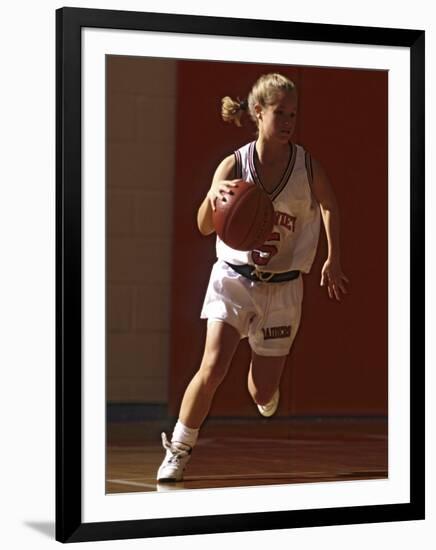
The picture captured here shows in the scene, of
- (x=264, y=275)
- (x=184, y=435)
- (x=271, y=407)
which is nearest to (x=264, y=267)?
(x=264, y=275)

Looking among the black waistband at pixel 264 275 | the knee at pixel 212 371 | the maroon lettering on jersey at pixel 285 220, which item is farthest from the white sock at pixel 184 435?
the maroon lettering on jersey at pixel 285 220

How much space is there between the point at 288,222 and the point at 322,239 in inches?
6.7

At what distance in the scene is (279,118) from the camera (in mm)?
5422

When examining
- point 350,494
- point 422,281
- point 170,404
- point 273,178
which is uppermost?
point 273,178

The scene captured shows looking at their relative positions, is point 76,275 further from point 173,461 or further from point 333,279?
point 333,279

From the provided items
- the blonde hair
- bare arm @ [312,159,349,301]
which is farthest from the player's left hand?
the blonde hair

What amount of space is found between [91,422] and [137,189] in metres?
0.80

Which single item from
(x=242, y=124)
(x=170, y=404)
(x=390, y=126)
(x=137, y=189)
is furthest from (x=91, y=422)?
(x=390, y=126)

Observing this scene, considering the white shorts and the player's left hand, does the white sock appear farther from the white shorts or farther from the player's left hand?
the player's left hand

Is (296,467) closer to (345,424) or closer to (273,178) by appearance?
(345,424)

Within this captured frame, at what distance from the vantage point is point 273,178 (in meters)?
5.38

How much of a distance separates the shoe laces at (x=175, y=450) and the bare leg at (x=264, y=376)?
299 mm

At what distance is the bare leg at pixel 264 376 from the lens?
538cm

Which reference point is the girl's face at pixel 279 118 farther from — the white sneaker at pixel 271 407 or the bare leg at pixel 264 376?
the white sneaker at pixel 271 407
